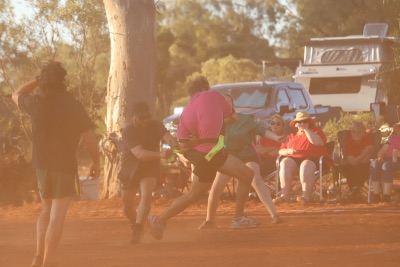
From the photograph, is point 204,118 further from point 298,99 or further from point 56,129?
point 298,99

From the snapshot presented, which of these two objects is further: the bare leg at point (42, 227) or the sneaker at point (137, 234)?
the sneaker at point (137, 234)

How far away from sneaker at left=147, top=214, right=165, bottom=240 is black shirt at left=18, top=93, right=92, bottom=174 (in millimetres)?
2213

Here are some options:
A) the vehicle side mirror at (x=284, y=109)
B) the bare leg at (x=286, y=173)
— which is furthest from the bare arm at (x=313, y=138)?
the vehicle side mirror at (x=284, y=109)

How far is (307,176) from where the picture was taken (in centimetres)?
1602

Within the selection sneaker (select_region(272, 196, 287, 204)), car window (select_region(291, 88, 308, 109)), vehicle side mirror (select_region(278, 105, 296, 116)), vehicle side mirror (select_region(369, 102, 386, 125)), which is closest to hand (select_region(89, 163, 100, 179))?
sneaker (select_region(272, 196, 287, 204))

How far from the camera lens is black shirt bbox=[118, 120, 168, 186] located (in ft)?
38.2

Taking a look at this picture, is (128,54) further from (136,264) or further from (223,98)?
(136,264)

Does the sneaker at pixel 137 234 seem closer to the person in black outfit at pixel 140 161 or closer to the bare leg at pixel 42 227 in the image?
the person in black outfit at pixel 140 161

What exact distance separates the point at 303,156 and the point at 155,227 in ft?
17.1

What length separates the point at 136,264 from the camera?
9.94 m

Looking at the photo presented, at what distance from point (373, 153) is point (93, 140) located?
7.95m

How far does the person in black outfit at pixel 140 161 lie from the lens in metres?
11.6

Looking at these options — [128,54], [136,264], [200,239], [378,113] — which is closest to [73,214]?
[128,54]

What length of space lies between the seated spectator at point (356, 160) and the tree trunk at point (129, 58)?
3.09m
